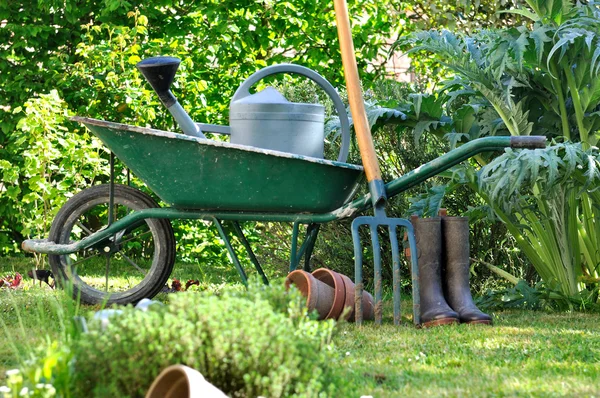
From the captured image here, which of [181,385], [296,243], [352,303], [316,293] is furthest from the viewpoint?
[296,243]

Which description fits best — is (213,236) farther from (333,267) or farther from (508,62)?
(508,62)

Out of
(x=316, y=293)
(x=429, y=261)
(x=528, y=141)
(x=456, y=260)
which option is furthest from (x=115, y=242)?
(x=528, y=141)

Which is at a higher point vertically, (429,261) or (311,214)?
(311,214)

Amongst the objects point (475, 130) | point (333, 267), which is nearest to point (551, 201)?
point (475, 130)

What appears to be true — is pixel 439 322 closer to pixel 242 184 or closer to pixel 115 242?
pixel 242 184

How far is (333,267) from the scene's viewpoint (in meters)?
4.83

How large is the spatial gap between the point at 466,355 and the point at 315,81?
4.84 ft

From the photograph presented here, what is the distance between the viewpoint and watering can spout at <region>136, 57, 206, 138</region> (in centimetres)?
362

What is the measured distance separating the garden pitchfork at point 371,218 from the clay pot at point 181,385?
1589mm

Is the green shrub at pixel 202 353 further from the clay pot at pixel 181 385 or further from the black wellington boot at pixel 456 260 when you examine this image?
the black wellington boot at pixel 456 260

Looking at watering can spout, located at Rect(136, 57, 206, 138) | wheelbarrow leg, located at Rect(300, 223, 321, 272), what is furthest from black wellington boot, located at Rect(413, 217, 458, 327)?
watering can spout, located at Rect(136, 57, 206, 138)

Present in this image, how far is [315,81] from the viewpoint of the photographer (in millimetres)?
3699

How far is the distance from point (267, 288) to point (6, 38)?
14.1ft

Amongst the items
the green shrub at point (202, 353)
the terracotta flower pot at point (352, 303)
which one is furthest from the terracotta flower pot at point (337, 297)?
the green shrub at point (202, 353)
